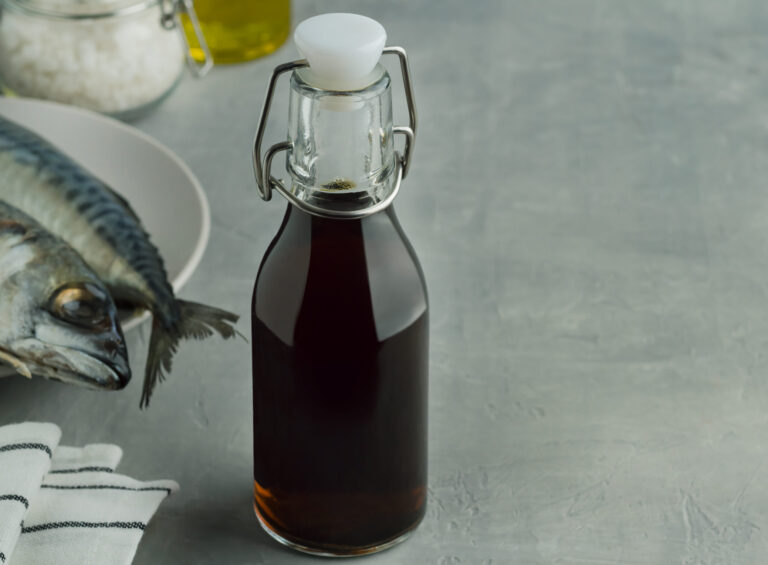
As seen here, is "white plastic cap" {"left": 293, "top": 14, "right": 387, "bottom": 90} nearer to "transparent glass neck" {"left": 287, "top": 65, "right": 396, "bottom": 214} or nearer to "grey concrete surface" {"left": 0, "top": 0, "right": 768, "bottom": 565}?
"transparent glass neck" {"left": 287, "top": 65, "right": 396, "bottom": 214}

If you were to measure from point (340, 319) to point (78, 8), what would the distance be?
0.51 meters

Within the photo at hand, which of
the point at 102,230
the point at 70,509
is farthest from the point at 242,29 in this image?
the point at 70,509

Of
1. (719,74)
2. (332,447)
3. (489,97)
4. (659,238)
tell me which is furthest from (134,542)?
(719,74)

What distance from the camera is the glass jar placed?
88 cm

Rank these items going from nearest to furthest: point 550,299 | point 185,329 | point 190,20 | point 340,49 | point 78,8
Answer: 1. point 340,49
2. point 185,329
3. point 550,299
4. point 78,8
5. point 190,20

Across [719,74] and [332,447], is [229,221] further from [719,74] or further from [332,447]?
[719,74]

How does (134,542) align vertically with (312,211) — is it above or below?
below

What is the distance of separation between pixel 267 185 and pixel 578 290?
350mm

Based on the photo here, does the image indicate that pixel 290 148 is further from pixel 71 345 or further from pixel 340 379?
pixel 71 345

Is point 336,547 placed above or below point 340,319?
below

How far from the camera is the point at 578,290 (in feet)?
2.54

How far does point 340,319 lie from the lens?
0.48 metres

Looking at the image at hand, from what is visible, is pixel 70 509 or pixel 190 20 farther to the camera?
pixel 190 20

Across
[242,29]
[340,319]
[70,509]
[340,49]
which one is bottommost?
[242,29]
